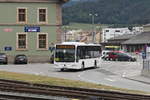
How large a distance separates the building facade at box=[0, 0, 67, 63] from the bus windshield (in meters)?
21.2

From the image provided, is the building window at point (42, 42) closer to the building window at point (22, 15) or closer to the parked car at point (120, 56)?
the building window at point (22, 15)

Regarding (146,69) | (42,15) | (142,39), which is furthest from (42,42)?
(142,39)

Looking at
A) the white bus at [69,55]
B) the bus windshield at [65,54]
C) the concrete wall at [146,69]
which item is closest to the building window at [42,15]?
the white bus at [69,55]

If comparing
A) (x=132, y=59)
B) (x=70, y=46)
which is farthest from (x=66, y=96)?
(x=132, y=59)

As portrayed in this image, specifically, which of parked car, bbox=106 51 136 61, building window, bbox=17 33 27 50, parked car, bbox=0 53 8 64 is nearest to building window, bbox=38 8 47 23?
building window, bbox=17 33 27 50

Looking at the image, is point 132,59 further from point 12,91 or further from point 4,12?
point 12,91

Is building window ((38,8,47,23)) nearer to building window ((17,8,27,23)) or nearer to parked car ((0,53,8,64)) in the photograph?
building window ((17,8,27,23))

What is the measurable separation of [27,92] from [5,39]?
43.3 metres

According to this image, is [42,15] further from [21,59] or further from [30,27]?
[21,59]

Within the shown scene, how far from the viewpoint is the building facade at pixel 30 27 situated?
57.5 meters

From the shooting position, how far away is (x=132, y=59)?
60.6 m

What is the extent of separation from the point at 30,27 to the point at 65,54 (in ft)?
73.8

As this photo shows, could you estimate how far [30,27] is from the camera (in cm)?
5784

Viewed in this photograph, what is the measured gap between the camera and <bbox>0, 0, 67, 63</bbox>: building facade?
5747cm
